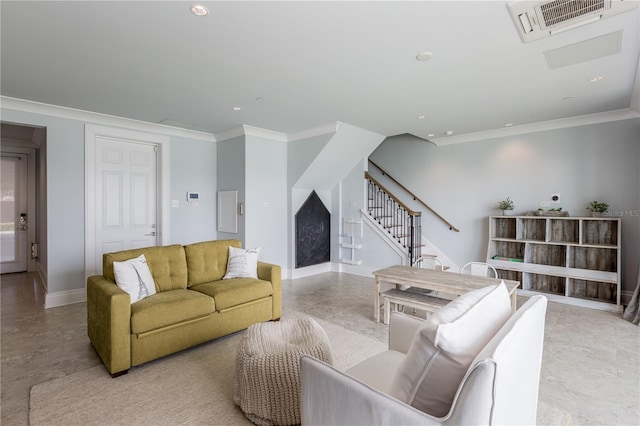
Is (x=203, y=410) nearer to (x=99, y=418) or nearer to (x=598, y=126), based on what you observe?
(x=99, y=418)

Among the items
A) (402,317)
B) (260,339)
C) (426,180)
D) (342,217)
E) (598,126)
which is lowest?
(260,339)

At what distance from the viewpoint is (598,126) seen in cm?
457

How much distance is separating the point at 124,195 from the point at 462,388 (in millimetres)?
5227

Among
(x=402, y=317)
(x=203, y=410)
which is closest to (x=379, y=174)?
(x=402, y=317)

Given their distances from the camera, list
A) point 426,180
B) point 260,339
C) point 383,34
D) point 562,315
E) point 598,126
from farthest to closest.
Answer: point 426,180 → point 598,126 → point 562,315 → point 383,34 → point 260,339

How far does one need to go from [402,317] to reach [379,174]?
18.2 feet

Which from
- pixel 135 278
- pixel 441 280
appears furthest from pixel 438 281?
pixel 135 278

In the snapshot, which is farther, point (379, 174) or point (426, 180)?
point (379, 174)

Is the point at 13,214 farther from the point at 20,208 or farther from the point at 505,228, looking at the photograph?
the point at 505,228

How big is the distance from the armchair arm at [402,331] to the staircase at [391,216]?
401 cm

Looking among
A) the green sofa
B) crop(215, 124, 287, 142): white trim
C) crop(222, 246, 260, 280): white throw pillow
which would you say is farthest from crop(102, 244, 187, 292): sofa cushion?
crop(215, 124, 287, 142): white trim

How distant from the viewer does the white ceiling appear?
87.6 inches

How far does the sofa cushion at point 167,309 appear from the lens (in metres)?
2.57

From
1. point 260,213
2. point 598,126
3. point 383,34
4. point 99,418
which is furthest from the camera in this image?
point 260,213
